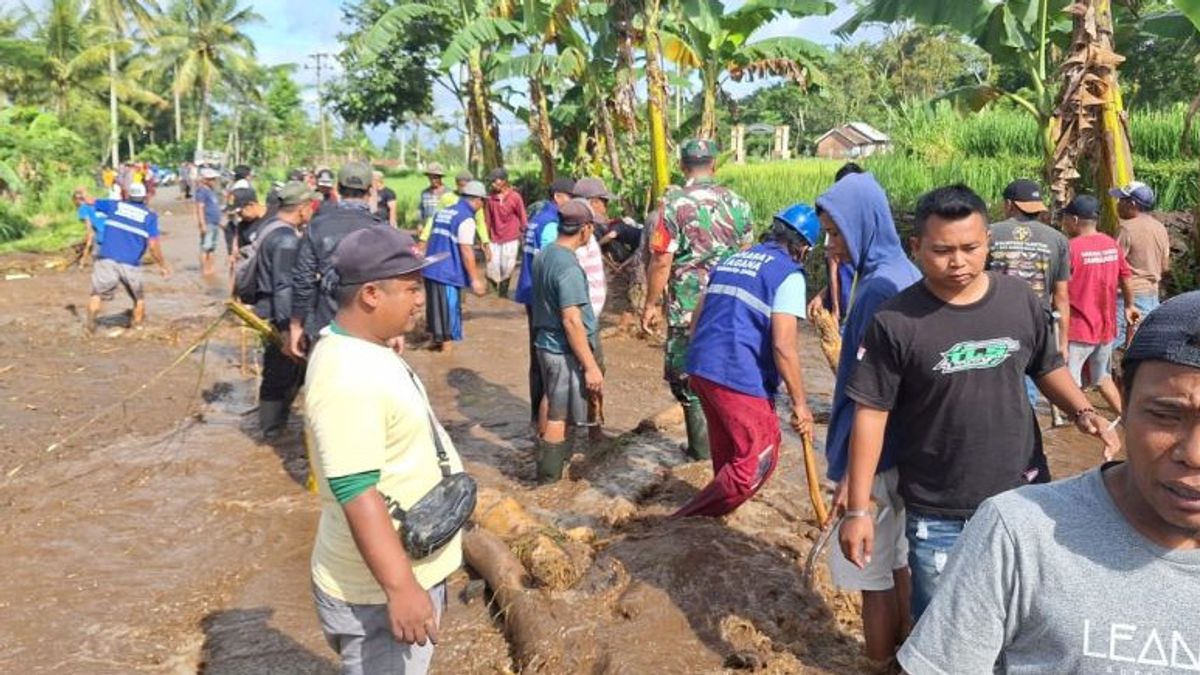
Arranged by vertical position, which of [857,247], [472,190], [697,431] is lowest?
[697,431]

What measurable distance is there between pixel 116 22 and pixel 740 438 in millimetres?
47561

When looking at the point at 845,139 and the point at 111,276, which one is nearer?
the point at 111,276

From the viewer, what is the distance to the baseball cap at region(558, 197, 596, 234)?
5238 mm

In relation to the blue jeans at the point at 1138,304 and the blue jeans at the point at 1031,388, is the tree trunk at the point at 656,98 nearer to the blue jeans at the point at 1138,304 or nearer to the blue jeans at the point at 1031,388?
the blue jeans at the point at 1138,304

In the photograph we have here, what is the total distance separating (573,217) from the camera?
5.25m

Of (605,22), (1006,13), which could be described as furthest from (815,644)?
(605,22)

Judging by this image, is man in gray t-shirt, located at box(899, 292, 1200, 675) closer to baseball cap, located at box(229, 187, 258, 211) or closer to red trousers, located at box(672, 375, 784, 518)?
red trousers, located at box(672, 375, 784, 518)

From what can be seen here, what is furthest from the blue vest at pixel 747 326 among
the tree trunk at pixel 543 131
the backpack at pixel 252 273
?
the tree trunk at pixel 543 131

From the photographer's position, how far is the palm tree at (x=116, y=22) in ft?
125

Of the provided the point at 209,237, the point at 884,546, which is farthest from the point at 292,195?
the point at 209,237

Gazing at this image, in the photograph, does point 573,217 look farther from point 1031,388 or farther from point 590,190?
point 1031,388

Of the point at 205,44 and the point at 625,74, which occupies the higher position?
the point at 205,44

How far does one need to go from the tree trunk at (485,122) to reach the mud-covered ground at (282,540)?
9.31 meters

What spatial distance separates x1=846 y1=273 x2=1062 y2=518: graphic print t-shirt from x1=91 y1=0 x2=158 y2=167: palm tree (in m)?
41.3
